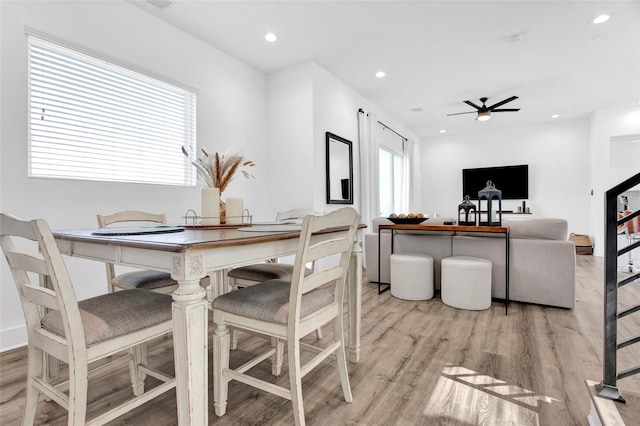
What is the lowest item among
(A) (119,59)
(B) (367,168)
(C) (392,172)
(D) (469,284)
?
(D) (469,284)

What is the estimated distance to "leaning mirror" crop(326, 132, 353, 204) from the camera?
4121mm

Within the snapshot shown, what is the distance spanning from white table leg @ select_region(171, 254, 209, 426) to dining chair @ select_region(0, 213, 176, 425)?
0.27m

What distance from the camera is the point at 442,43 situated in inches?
136

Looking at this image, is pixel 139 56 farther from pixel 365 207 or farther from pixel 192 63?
pixel 365 207

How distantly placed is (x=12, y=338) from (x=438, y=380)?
273 centimetres

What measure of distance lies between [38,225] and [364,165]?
4.37 metres

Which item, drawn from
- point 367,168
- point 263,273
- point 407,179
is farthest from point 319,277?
point 407,179

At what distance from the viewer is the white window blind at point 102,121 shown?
88.1 inches

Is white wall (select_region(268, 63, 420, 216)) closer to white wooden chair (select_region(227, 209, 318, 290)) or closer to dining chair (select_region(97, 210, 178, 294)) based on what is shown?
white wooden chair (select_region(227, 209, 318, 290))

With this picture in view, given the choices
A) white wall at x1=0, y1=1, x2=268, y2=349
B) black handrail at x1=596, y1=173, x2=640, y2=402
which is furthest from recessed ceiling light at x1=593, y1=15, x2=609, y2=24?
white wall at x1=0, y1=1, x2=268, y2=349

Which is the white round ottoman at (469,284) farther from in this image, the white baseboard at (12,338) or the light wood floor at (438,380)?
the white baseboard at (12,338)

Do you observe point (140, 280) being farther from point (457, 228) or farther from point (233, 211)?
point (457, 228)

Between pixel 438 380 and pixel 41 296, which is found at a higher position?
pixel 41 296

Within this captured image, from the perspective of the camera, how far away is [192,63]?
126 inches
